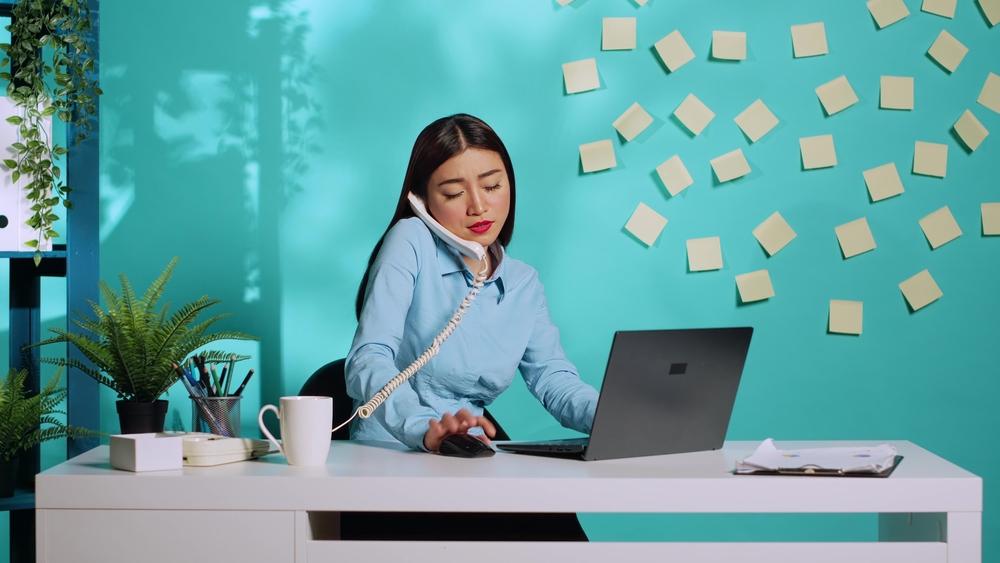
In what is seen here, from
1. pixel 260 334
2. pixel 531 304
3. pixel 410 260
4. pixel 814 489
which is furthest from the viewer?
pixel 260 334

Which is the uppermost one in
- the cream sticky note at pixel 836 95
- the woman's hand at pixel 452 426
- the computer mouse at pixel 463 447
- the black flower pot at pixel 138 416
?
the cream sticky note at pixel 836 95

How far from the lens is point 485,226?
1957mm

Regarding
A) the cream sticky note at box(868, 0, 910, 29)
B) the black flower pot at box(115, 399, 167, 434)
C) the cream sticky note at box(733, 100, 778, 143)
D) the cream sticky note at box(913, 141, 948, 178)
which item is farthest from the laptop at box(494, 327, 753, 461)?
the cream sticky note at box(868, 0, 910, 29)

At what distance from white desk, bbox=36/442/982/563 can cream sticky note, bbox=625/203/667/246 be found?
1553 millimetres

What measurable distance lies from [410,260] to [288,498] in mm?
729

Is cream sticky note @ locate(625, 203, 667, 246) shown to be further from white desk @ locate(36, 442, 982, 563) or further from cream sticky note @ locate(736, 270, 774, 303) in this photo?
white desk @ locate(36, 442, 982, 563)

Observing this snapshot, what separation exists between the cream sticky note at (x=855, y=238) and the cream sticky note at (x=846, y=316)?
0.13 meters

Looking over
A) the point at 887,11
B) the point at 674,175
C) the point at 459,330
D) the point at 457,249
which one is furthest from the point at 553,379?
the point at 887,11

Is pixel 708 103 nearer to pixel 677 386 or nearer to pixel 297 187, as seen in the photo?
pixel 297 187

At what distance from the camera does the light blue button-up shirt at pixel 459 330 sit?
6.05ft

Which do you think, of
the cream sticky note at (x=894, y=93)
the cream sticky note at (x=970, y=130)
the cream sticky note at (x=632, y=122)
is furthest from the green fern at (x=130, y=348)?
the cream sticky note at (x=970, y=130)

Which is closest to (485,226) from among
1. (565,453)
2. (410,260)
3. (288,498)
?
(410,260)

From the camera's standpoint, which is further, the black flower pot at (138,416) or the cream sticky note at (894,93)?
the cream sticky note at (894,93)

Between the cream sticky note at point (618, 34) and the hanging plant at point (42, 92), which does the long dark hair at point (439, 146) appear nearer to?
the hanging plant at point (42, 92)
